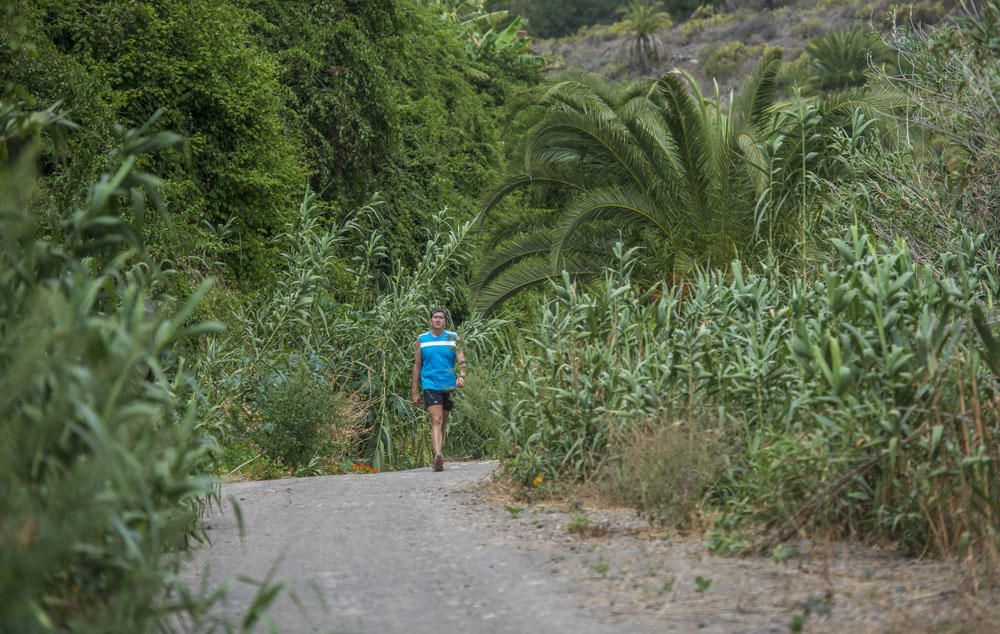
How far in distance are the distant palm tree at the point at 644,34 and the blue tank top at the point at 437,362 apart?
141ft

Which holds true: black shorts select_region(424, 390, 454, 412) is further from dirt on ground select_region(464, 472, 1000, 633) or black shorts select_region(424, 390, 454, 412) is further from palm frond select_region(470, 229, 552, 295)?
dirt on ground select_region(464, 472, 1000, 633)

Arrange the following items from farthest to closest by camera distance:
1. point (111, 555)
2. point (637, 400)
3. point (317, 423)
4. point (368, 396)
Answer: point (368, 396)
point (317, 423)
point (637, 400)
point (111, 555)

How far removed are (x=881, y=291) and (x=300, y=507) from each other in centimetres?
439

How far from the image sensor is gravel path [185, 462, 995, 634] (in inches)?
193

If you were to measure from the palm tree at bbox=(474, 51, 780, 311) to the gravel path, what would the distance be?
7048mm

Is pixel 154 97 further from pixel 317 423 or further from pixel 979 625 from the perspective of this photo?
pixel 979 625

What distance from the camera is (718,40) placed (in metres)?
57.4

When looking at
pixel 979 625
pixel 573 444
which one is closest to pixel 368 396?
pixel 573 444

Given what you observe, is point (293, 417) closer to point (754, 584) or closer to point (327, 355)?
point (327, 355)

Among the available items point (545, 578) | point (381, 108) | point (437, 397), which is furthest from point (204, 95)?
point (545, 578)

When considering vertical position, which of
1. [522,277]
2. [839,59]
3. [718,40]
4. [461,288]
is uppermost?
[718,40]

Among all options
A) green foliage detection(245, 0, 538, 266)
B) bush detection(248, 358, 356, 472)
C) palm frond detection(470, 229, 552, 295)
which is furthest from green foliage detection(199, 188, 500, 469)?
green foliage detection(245, 0, 538, 266)

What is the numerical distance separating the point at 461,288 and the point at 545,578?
15041 mm

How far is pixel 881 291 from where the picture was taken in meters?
6.27
